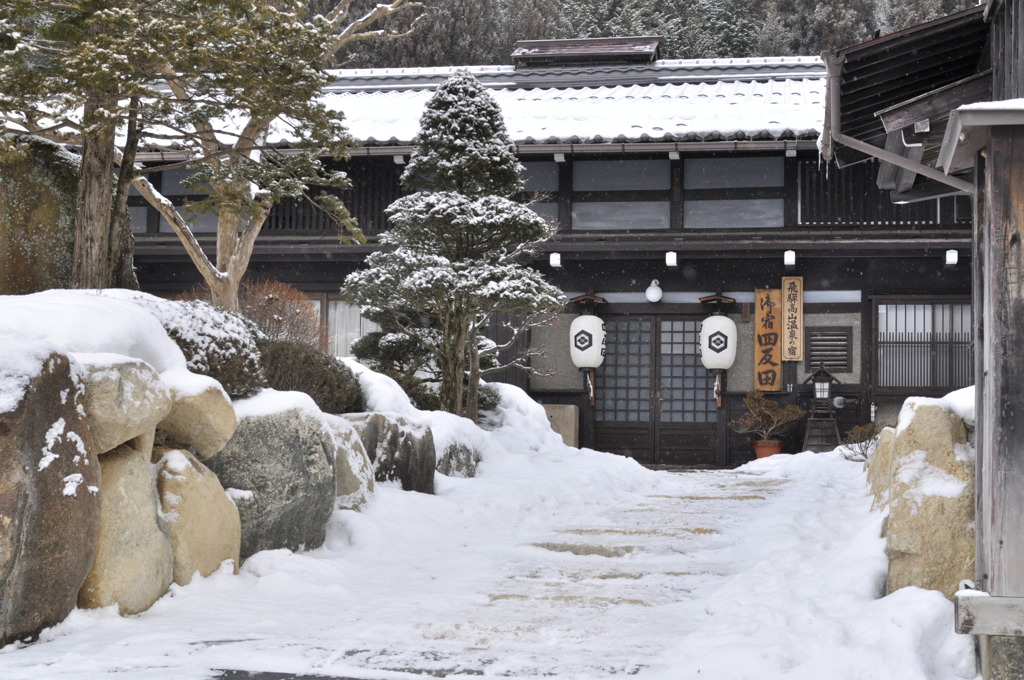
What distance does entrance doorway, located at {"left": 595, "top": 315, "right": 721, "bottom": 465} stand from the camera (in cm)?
1591

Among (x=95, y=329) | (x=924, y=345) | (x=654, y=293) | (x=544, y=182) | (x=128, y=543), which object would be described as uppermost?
(x=544, y=182)

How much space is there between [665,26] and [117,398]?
1056 inches

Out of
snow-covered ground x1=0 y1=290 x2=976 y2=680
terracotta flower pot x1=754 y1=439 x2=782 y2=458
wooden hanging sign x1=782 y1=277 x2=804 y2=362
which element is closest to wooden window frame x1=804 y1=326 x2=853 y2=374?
wooden hanging sign x1=782 y1=277 x2=804 y2=362

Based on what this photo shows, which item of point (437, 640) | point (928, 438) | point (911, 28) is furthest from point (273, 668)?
point (911, 28)

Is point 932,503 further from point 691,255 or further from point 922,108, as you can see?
point 691,255

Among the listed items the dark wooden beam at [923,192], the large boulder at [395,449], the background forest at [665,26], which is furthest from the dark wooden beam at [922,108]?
the background forest at [665,26]

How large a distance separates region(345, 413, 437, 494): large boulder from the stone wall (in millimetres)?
4278

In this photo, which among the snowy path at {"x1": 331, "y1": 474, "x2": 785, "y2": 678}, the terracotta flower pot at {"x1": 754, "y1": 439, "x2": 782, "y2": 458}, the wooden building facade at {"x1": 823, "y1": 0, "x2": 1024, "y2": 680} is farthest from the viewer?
the terracotta flower pot at {"x1": 754, "y1": 439, "x2": 782, "y2": 458}

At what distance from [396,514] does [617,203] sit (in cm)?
874

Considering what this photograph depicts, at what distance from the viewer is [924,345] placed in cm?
1501

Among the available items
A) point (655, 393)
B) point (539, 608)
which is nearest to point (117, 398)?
point (539, 608)

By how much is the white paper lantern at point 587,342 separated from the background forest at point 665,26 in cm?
1550

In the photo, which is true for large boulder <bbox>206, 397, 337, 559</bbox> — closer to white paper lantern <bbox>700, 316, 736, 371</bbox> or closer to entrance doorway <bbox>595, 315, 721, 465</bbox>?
white paper lantern <bbox>700, 316, 736, 371</bbox>

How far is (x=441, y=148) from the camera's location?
11078 mm
